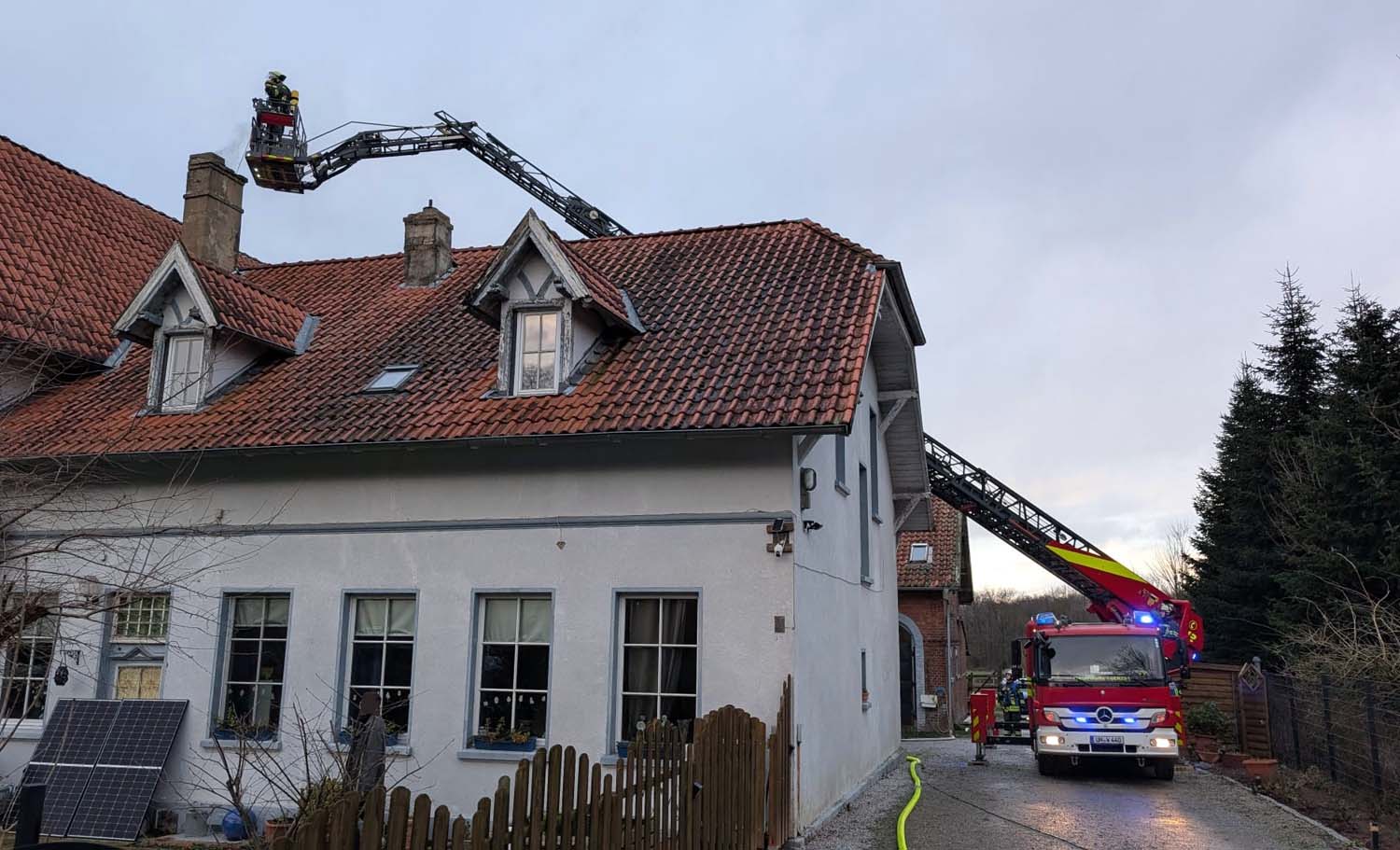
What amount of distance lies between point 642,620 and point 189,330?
756 cm

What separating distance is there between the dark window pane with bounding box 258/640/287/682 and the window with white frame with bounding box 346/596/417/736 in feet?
3.10

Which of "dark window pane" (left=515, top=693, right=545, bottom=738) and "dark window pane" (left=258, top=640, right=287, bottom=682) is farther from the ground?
"dark window pane" (left=258, top=640, right=287, bottom=682)

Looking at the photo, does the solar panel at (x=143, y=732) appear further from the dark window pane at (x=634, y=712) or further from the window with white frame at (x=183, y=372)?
the dark window pane at (x=634, y=712)

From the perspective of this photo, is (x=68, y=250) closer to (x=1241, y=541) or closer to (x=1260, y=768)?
(x=1260, y=768)

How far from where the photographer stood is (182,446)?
13000 mm

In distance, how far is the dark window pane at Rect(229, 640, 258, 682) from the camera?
1310 centimetres

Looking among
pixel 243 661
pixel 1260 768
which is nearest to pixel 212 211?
pixel 243 661

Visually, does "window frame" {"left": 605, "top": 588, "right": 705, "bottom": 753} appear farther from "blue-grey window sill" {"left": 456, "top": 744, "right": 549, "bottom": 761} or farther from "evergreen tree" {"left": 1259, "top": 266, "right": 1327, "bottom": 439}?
"evergreen tree" {"left": 1259, "top": 266, "right": 1327, "bottom": 439}

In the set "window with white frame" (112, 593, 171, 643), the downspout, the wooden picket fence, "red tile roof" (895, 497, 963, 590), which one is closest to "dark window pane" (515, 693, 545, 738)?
the wooden picket fence

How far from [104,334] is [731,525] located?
10.9m

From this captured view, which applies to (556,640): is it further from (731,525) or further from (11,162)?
(11,162)

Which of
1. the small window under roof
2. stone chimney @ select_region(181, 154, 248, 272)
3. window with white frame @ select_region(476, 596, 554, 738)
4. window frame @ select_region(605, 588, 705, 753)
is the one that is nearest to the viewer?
window frame @ select_region(605, 588, 705, 753)

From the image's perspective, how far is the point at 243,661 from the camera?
13172 millimetres

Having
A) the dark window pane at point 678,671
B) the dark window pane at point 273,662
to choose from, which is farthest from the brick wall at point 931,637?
the dark window pane at point 273,662
